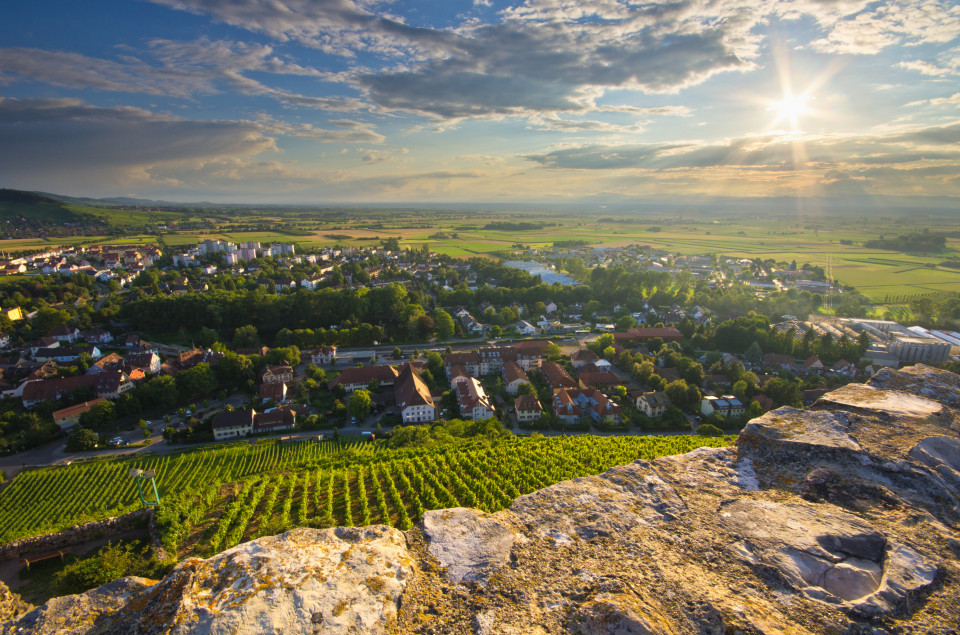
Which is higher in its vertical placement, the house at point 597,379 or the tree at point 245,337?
the tree at point 245,337

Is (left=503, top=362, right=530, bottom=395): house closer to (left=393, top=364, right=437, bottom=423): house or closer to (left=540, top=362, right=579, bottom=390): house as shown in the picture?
(left=540, top=362, right=579, bottom=390): house

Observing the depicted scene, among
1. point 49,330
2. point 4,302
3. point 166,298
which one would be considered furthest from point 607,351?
point 4,302

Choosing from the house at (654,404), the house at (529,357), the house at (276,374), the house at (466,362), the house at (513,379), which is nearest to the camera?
the house at (654,404)

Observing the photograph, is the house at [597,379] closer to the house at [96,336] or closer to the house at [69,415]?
the house at [69,415]

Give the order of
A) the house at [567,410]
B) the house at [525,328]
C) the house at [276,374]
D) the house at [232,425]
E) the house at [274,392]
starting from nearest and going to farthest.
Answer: the house at [232,425], the house at [567,410], the house at [274,392], the house at [276,374], the house at [525,328]

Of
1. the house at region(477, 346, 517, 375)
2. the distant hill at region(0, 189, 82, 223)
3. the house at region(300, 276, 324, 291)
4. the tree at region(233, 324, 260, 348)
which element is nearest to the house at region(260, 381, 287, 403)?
the tree at region(233, 324, 260, 348)

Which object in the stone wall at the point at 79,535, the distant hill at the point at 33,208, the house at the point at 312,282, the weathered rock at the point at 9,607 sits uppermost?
the distant hill at the point at 33,208

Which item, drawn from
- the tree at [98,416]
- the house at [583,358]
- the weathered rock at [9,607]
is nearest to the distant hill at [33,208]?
the tree at [98,416]

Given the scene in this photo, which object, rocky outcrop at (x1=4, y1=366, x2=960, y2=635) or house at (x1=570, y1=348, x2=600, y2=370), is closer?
rocky outcrop at (x1=4, y1=366, x2=960, y2=635)
